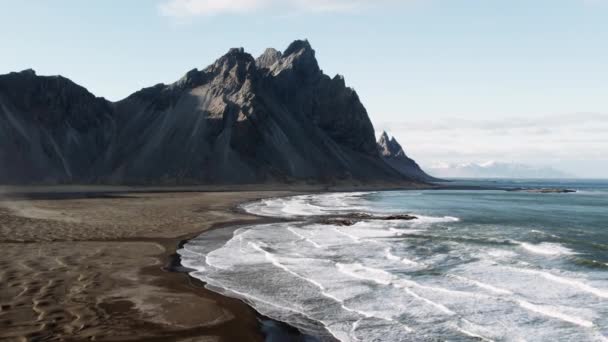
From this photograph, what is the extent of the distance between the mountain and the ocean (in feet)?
300

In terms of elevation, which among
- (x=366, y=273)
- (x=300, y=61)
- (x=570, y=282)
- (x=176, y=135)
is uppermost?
(x=300, y=61)

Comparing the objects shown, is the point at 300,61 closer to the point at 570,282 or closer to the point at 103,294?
the point at 570,282

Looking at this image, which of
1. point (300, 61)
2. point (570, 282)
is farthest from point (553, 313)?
point (300, 61)

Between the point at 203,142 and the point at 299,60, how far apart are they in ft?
237

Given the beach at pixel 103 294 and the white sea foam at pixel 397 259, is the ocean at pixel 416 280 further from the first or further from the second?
the beach at pixel 103 294

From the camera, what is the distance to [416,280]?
18719 millimetres

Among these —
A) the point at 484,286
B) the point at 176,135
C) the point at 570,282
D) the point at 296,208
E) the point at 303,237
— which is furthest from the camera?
the point at 176,135

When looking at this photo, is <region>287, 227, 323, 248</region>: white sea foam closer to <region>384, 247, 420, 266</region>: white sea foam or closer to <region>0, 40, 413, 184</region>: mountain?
<region>384, 247, 420, 266</region>: white sea foam

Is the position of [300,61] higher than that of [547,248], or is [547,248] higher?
[300,61]

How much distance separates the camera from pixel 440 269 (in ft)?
68.3

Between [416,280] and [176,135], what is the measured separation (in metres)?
119

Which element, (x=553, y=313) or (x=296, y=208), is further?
(x=296, y=208)

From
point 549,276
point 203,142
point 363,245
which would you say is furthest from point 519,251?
point 203,142

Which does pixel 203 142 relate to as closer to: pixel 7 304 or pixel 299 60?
pixel 299 60
